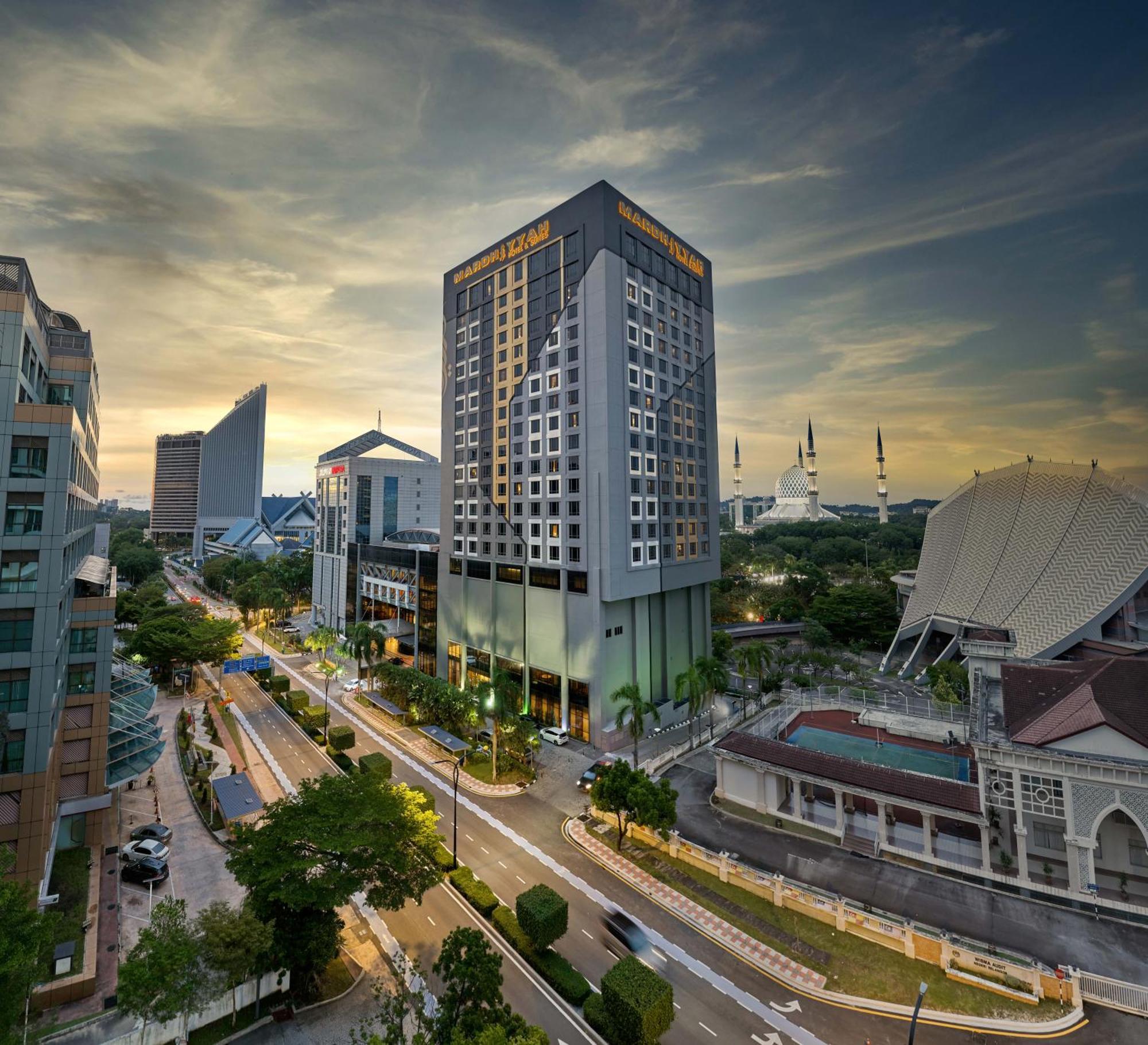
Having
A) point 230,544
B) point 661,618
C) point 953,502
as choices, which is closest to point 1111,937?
point 661,618

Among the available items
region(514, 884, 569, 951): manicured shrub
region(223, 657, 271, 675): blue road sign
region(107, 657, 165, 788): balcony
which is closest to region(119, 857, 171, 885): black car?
region(107, 657, 165, 788): balcony

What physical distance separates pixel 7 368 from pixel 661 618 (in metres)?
60.1

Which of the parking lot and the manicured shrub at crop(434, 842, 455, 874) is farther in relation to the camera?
the manicured shrub at crop(434, 842, 455, 874)

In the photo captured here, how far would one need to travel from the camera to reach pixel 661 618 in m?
67.2

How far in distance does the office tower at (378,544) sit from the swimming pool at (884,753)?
51623mm

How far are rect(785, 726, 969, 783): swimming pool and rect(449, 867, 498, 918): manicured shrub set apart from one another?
91.6ft

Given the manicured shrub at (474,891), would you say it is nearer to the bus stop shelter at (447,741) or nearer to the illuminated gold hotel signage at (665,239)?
the bus stop shelter at (447,741)

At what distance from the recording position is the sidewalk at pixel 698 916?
90.4 ft

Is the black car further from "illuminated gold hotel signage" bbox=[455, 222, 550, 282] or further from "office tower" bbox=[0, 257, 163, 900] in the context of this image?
"illuminated gold hotel signage" bbox=[455, 222, 550, 282]

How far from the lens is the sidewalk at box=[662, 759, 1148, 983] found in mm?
28844

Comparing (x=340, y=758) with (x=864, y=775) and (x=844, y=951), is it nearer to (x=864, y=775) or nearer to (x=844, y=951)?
(x=844, y=951)

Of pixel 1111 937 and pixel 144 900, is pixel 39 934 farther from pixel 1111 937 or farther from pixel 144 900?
pixel 1111 937

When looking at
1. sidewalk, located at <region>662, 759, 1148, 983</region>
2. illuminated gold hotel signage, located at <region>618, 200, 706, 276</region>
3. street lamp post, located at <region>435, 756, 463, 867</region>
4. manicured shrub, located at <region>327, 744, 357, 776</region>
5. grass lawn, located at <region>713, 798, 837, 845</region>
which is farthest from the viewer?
illuminated gold hotel signage, located at <region>618, 200, 706, 276</region>

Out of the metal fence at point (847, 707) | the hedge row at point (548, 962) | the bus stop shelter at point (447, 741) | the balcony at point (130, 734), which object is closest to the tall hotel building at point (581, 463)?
the bus stop shelter at point (447, 741)
